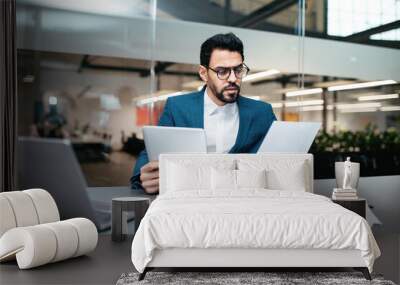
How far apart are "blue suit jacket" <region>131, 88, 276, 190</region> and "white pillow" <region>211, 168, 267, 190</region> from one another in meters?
1.07

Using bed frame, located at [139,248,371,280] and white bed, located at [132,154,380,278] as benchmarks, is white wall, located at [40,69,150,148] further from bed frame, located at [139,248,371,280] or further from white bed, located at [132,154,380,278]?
bed frame, located at [139,248,371,280]

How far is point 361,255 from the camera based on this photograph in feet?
13.6

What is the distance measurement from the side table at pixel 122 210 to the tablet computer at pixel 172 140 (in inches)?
21.0

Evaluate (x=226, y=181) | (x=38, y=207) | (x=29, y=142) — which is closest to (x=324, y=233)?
(x=226, y=181)

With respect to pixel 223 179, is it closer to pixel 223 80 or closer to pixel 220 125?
pixel 220 125

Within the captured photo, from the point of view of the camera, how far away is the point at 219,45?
675cm

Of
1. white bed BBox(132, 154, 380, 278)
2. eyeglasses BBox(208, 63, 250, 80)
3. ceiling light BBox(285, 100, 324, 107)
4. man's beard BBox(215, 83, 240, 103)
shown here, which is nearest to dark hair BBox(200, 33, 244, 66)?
eyeglasses BBox(208, 63, 250, 80)

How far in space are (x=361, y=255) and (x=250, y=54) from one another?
3293 mm

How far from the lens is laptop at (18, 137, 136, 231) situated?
262 inches

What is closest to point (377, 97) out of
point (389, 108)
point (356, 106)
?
point (389, 108)

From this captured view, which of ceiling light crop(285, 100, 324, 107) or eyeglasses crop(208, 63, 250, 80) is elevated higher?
eyeglasses crop(208, 63, 250, 80)

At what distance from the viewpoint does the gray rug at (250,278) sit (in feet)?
13.4

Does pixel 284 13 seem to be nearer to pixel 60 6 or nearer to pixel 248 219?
pixel 60 6

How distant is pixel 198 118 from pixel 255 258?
2685 mm
